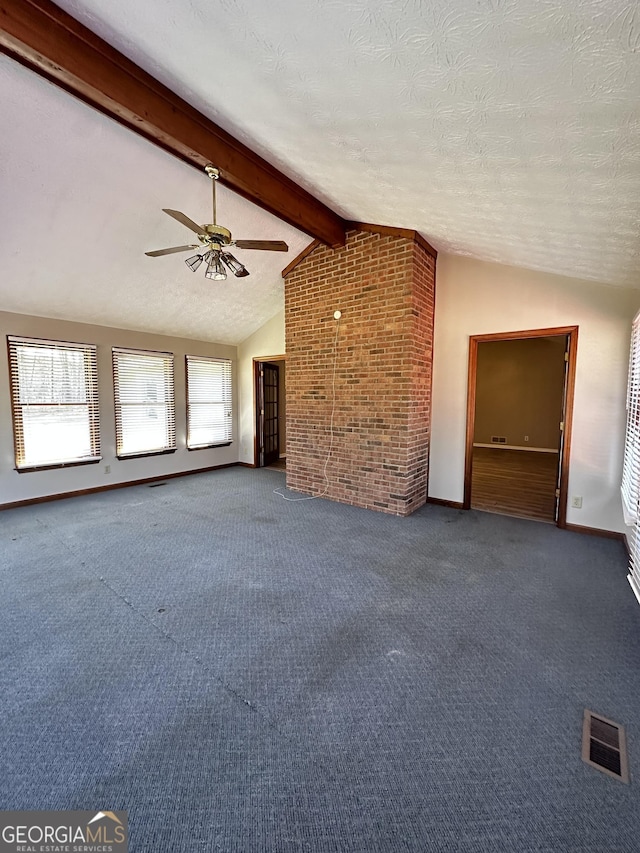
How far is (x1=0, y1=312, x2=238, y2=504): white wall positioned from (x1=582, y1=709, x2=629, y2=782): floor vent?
5.63m

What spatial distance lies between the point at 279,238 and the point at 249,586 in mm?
3893

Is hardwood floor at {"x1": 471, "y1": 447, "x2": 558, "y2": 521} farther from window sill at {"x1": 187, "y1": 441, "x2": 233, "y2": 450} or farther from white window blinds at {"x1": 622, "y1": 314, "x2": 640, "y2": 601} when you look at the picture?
window sill at {"x1": 187, "y1": 441, "x2": 233, "y2": 450}

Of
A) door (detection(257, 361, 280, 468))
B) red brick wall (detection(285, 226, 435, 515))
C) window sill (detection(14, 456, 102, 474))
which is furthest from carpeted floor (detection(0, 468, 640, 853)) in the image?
door (detection(257, 361, 280, 468))

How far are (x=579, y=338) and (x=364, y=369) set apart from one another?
7.10 feet

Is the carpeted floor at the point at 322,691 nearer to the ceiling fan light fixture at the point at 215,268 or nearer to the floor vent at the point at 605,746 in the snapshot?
the floor vent at the point at 605,746

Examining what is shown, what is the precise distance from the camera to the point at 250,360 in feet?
22.0

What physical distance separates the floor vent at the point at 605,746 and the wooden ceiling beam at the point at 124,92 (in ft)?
13.3

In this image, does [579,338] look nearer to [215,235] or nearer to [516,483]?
[516,483]

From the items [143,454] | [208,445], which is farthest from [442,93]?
[208,445]

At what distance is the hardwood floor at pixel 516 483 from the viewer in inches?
166

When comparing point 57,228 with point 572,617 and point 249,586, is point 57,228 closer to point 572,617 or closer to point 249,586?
point 249,586

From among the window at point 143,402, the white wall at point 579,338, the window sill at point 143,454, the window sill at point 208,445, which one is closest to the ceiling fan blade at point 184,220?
the white wall at point 579,338

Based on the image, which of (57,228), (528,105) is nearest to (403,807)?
(528,105)

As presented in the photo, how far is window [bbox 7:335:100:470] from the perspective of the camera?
4.33 m
